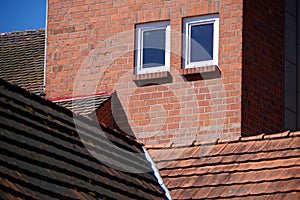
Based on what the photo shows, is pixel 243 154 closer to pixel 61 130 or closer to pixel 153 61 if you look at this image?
pixel 61 130

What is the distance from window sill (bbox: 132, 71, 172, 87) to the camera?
2112 cm

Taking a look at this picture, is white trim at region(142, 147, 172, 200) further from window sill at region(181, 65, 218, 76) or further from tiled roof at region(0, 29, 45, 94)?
tiled roof at region(0, 29, 45, 94)

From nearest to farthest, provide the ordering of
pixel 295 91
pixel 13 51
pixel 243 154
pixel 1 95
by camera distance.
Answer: pixel 1 95 < pixel 243 154 < pixel 295 91 < pixel 13 51

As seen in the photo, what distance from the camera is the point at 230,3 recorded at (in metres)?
21.0

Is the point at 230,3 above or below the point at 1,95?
above

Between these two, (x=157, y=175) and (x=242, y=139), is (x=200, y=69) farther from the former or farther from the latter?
(x=157, y=175)

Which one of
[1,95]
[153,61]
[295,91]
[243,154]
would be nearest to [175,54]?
[153,61]

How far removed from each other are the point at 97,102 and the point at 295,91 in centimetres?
375

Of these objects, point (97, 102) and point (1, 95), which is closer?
point (1, 95)

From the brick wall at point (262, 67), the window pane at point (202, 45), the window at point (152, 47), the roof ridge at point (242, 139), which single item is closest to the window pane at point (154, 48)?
the window at point (152, 47)

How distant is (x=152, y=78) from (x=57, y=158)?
25.1 ft

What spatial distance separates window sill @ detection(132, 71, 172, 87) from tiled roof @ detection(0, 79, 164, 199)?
4.75 metres

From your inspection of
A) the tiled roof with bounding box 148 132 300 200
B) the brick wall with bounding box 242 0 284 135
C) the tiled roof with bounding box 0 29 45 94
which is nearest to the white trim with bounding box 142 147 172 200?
the tiled roof with bounding box 148 132 300 200

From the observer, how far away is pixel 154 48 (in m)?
21.6
